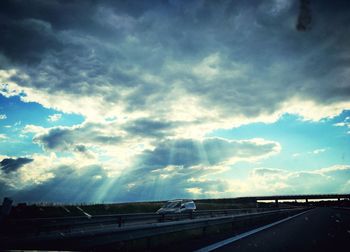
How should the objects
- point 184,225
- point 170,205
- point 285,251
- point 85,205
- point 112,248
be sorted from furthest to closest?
point 85,205
point 170,205
point 184,225
point 112,248
point 285,251

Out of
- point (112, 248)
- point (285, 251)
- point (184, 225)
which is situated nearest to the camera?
point (285, 251)

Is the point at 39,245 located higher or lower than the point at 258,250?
higher

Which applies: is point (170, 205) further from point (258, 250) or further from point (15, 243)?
point (15, 243)

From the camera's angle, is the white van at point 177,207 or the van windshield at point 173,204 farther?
the van windshield at point 173,204

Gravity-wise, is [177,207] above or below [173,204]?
below

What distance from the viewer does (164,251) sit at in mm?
7820

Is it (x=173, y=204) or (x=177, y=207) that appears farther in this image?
(x=173, y=204)

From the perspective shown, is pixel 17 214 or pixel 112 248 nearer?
pixel 112 248

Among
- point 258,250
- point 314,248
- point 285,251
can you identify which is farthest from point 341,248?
point 258,250

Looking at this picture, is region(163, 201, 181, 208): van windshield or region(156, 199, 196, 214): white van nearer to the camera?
region(156, 199, 196, 214): white van

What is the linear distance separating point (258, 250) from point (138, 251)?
2.97 meters

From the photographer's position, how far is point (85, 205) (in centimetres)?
4972

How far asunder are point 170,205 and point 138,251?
22394 millimetres

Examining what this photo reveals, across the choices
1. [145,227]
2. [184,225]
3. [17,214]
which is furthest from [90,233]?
[17,214]
